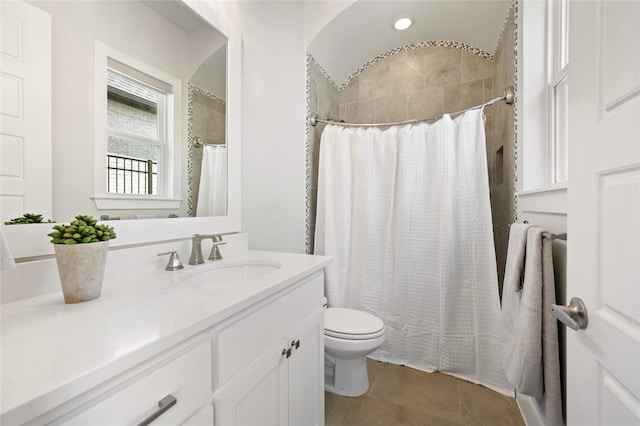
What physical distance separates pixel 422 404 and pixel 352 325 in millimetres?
581

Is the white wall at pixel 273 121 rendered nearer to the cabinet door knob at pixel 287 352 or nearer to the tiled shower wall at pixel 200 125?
the tiled shower wall at pixel 200 125

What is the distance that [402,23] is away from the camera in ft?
7.10

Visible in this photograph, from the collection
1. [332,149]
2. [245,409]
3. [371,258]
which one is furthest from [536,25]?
[245,409]

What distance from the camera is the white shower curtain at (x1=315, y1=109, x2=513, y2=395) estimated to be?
5.58 feet

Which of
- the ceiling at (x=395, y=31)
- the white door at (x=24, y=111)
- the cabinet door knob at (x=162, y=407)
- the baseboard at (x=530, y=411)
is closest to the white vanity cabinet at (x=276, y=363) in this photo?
the cabinet door knob at (x=162, y=407)

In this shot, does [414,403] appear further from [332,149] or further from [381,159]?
Answer: [332,149]

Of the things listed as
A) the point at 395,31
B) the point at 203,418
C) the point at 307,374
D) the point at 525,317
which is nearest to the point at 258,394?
the point at 203,418

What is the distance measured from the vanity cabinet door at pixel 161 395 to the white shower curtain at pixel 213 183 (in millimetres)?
890

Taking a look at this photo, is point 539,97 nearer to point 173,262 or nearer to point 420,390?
point 420,390

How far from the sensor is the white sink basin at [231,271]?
3.77ft

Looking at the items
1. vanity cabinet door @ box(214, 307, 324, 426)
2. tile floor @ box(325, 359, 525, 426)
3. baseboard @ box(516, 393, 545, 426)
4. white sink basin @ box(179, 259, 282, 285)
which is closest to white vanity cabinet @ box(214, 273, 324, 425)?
vanity cabinet door @ box(214, 307, 324, 426)

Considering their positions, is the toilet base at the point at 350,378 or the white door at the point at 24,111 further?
the toilet base at the point at 350,378

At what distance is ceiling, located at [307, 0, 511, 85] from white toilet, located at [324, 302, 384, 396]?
195 cm

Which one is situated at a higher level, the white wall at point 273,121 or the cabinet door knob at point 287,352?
the white wall at point 273,121
